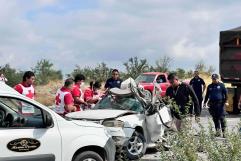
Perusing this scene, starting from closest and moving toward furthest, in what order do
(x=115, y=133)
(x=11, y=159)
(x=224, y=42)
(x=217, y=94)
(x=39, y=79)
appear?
(x=11, y=159), (x=115, y=133), (x=217, y=94), (x=224, y=42), (x=39, y=79)

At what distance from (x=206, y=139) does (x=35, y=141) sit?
250cm

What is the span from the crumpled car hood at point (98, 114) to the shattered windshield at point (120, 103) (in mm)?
317

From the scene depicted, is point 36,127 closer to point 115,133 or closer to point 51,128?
point 51,128

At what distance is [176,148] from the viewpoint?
574cm

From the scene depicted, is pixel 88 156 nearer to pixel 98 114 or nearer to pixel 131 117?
pixel 98 114

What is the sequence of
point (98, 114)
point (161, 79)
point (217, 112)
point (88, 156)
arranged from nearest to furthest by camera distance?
point (88, 156), point (98, 114), point (217, 112), point (161, 79)

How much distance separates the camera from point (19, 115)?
761 centimetres

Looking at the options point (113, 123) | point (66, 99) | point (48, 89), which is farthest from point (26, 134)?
point (48, 89)

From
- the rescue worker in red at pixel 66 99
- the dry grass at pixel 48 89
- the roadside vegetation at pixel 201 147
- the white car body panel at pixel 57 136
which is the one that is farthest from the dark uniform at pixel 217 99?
the dry grass at pixel 48 89

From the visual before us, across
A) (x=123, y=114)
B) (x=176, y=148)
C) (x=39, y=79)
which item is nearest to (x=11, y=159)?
(x=176, y=148)

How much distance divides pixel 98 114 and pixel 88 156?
2.72 metres

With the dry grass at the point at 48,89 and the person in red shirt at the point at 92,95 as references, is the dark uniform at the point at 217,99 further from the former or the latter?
the dry grass at the point at 48,89

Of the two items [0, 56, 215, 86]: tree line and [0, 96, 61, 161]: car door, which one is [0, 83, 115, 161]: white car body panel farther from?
[0, 56, 215, 86]: tree line

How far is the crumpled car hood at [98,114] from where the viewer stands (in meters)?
10.5
